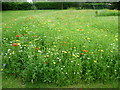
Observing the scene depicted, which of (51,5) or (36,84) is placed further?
(51,5)

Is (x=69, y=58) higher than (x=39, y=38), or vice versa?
(x=39, y=38)

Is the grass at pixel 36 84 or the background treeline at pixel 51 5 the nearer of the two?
the grass at pixel 36 84

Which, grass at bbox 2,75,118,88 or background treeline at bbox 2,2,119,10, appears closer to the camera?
grass at bbox 2,75,118,88

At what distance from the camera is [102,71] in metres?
2.99

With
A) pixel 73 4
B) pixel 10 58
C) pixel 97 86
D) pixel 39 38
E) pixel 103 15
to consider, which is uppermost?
pixel 73 4

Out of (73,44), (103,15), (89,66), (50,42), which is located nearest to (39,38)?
(50,42)

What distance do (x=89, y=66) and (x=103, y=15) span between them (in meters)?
8.62

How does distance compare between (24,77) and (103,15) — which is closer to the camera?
(24,77)

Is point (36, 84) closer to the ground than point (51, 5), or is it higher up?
closer to the ground

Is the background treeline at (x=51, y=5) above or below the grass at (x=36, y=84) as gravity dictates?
above

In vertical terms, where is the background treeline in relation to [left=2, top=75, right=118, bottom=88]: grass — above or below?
above

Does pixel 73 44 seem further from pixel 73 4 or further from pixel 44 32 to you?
pixel 73 4

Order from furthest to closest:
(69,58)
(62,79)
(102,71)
A: (69,58)
(102,71)
(62,79)

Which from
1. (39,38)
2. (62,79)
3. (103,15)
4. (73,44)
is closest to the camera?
(62,79)
